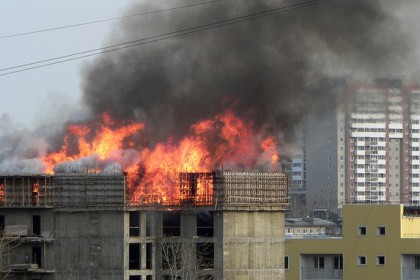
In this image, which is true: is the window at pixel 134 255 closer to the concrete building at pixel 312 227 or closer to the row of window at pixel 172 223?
the row of window at pixel 172 223

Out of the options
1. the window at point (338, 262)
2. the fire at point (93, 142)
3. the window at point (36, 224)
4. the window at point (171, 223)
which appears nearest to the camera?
the window at point (36, 224)

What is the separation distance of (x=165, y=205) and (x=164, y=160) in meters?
3.29

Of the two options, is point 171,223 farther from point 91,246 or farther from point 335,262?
point 335,262

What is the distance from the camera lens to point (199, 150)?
101125 millimetres

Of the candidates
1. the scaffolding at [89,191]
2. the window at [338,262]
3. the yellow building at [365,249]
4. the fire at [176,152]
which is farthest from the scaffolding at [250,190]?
the window at [338,262]

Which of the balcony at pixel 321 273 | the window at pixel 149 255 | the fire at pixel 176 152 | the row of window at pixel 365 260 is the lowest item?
the balcony at pixel 321 273

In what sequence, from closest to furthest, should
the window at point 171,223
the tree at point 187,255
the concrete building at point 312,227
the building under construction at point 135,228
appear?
1. the tree at point 187,255
2. the building under construction at point 135,228
3. the window at point 171,223
4. the concrete building at point 312,227

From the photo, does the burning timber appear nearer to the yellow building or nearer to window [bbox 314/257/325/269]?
the yellow building

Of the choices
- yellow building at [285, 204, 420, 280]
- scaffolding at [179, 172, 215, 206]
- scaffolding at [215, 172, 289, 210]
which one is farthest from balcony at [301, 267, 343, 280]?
scaffolding at [179, 172, 215, 206]

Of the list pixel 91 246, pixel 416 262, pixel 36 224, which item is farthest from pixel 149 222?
pixel 416 262

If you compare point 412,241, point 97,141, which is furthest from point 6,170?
point 412,241

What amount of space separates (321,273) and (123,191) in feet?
88.3

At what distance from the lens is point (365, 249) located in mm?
115062

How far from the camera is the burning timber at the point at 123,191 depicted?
3846 inches
